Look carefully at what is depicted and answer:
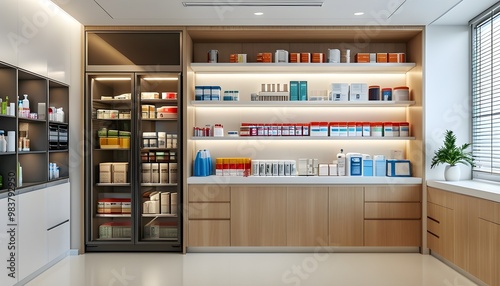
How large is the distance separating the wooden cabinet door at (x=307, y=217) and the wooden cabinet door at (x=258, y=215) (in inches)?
4.1

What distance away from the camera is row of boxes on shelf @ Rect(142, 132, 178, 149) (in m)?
5.39

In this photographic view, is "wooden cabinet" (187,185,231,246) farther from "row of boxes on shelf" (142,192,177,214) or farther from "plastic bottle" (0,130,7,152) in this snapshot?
"plastic bottle" (0,130,7,152)

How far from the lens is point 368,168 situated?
5.42 meters

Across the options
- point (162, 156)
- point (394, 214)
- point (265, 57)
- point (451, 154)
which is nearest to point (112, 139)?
point (162, 156)

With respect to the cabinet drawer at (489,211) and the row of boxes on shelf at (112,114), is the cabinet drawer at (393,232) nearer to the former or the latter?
the cabinet drawer at (489,211)

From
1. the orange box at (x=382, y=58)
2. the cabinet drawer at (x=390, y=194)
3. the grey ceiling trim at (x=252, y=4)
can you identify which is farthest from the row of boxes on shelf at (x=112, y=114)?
the orange box at (x=382, y=58)

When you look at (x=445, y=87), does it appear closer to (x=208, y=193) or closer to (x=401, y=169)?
(x=401, y=169)

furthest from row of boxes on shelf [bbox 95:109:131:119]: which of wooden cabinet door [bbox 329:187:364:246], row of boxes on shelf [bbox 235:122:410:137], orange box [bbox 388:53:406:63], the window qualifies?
the window

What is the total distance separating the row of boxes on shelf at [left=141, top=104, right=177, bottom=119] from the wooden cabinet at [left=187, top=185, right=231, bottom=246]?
1.04 meters

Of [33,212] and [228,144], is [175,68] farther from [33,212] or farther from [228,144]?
[33,212]

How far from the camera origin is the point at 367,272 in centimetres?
449

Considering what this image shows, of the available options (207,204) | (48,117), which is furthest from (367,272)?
(48,117)

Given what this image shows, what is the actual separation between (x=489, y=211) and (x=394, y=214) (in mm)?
1558

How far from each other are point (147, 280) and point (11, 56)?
2.69 meters
